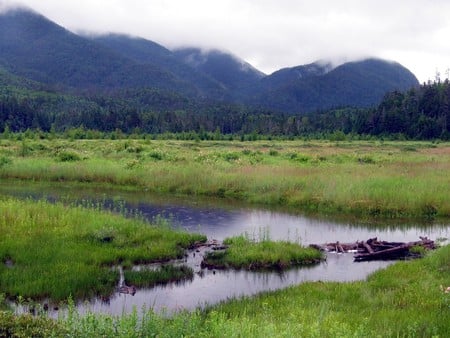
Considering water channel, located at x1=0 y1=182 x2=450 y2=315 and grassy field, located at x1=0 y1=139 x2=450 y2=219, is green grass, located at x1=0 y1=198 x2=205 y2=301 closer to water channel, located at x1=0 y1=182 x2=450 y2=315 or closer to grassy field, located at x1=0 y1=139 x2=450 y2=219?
water channel, located at x1=0 y1=182 x2=450 y2=315

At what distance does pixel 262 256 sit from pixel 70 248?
6528 millimetres

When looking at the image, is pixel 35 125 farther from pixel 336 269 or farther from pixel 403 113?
pixel 336 269

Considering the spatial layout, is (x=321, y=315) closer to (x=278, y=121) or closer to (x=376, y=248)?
(x=376, y=248)

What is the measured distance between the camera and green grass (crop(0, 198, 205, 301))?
1466 cm

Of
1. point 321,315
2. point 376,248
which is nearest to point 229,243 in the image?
point 376,248

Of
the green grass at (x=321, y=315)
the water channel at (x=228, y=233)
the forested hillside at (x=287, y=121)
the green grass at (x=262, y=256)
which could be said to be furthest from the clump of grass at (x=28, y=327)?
the forested hillside at (x=287, y=121)

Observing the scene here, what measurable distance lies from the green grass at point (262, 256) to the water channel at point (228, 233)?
0.50 meters

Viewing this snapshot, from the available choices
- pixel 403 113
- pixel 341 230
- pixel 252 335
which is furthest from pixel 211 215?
pixel 403 113

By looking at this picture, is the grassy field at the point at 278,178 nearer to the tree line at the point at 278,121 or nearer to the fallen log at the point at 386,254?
the fallen log at the point at 386,254

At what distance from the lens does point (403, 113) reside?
360 ft

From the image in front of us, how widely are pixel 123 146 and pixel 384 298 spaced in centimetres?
4698

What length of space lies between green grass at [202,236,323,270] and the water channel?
1.63ft

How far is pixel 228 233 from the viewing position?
2342 cm

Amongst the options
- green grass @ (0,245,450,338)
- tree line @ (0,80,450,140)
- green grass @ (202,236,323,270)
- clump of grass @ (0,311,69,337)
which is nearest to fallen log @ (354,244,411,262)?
green grass @ (202,236,323,270)
